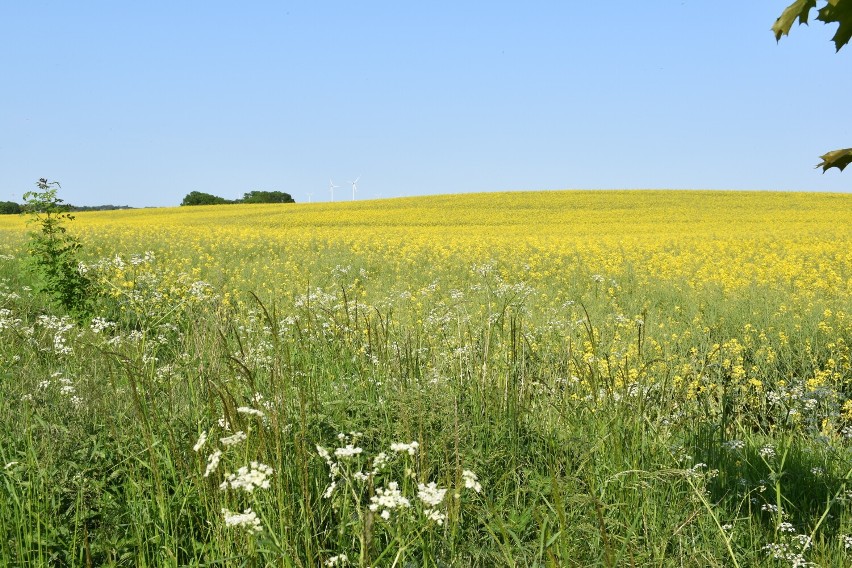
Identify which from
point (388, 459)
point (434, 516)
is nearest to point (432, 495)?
point (434, 516)

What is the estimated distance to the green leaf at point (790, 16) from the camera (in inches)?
95.9

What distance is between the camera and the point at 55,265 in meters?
8.91

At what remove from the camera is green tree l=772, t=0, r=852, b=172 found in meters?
2.38

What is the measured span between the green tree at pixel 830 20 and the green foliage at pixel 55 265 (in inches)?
334

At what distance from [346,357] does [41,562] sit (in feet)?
7.61

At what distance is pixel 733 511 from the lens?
3.37 meters

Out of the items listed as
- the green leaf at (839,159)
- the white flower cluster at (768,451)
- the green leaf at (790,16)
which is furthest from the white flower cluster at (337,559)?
the white flower cluster at (768,451)

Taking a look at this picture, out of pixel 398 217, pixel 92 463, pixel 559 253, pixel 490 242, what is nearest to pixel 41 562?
pixel 92 463

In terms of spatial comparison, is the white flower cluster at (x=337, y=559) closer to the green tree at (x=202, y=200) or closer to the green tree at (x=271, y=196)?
the green tree at (x=202, y=200)

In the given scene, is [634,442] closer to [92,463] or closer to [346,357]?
[346,357]

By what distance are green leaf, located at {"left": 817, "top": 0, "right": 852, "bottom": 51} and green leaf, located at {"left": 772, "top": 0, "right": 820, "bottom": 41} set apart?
0.09 m

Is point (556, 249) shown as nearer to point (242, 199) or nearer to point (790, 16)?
point (790, 16)

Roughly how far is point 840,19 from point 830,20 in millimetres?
34

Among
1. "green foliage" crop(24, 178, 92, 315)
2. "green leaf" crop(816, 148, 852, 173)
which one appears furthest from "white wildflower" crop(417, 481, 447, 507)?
"green foliage" crop(24, 178, 92, 315)
